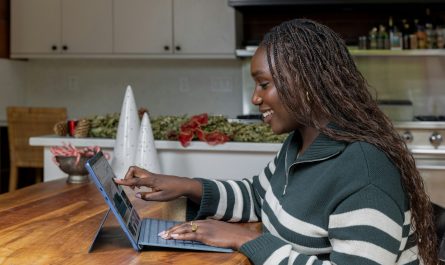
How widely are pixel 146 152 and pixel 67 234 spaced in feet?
2.74

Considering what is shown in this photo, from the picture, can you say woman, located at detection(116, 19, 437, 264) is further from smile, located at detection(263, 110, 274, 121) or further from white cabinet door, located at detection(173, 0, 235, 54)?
white cabinet door, located at detection(173, 0, 235, 54)

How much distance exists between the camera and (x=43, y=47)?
435 cm

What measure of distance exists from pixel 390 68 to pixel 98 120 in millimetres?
2301

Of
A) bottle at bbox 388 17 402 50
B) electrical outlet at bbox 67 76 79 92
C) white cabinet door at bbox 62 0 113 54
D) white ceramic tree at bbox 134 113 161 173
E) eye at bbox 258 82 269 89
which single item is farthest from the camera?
electrical outlet at bbox 67 76 79 92

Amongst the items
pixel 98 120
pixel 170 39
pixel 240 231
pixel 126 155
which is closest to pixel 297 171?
pixel 240 231

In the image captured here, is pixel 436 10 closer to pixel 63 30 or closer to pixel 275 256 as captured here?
pixel 63 30

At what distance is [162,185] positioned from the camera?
4.58ft

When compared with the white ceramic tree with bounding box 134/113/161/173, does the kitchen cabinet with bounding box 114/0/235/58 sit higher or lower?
higher

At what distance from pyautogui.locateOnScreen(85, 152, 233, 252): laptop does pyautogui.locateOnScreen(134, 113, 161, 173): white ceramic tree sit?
2.51ft

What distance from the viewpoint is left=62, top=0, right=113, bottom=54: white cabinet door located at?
4.22 m

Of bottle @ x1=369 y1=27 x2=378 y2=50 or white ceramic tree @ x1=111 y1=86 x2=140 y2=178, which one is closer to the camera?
white ceramic tree @ x1=111 y1=86 x2=140 y2=178

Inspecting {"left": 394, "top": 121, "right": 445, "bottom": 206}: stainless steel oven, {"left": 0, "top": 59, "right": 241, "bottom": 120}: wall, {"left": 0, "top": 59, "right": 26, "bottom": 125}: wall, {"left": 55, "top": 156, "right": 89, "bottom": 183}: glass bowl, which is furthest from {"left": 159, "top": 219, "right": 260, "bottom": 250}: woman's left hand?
{"left": 0, "top": 59, "right": 26, "bottom": 125}: wall

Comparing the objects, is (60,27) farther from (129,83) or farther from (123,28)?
(129,83)

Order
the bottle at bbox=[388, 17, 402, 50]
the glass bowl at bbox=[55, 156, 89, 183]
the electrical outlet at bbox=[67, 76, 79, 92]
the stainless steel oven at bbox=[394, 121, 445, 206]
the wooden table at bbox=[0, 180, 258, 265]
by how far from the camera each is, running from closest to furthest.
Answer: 1. the wooden table at bbox=[0, 180, 258, 265]
2. the glass bowl at bbox=[55, 156, 89, 183]
3. the stainless steel oven at bbox=[394, 121, 445, 206]
4. the bottle at bbox=[388, 17, 402, 50]
5. the electrical outlet at bbox=[67, 76, 79, 92]
